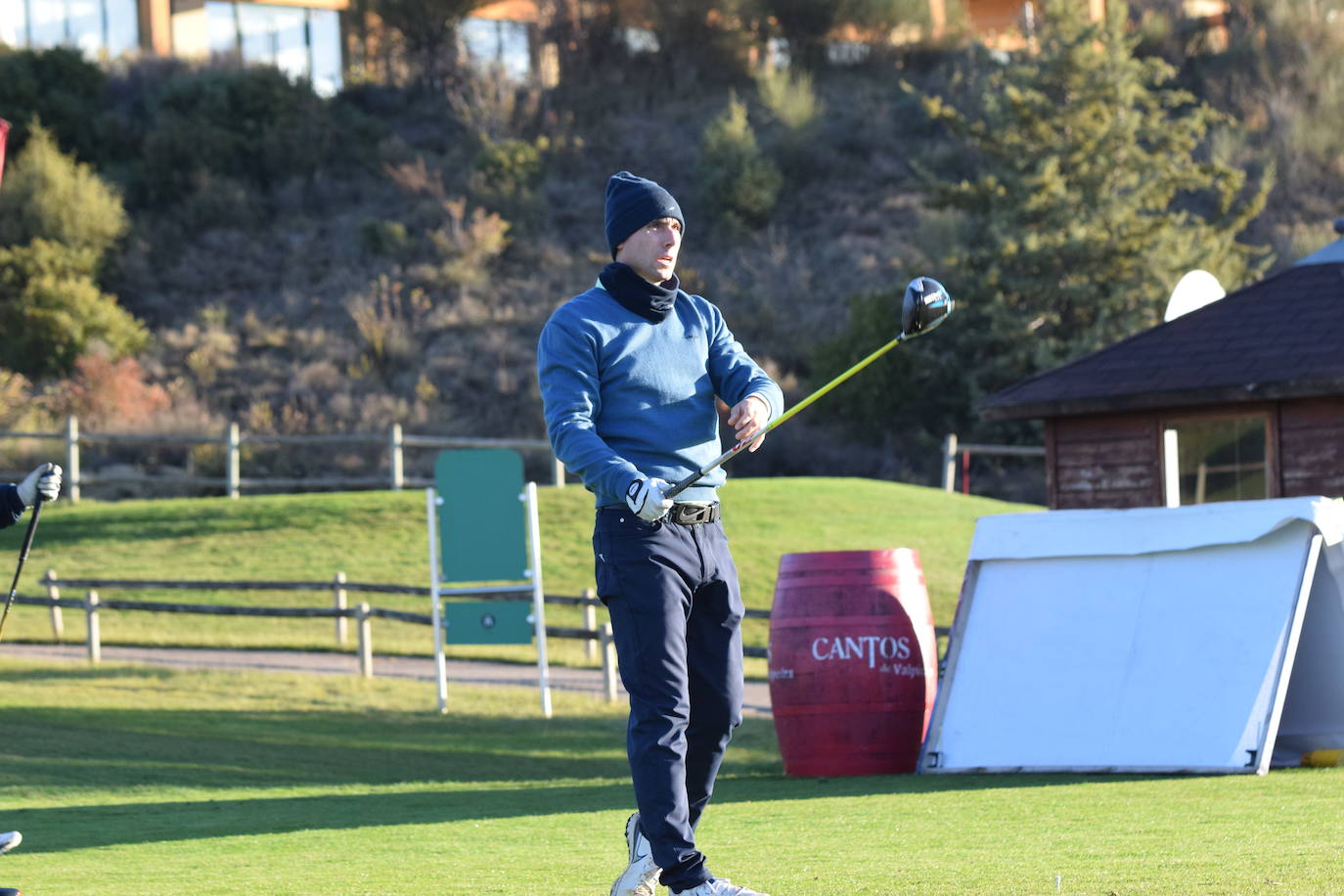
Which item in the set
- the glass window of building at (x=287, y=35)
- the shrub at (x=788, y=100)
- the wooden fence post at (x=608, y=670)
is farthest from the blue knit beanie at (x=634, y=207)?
the glass window of building at (x=287, y=35)

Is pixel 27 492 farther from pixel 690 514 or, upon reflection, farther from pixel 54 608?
pixel 54 608

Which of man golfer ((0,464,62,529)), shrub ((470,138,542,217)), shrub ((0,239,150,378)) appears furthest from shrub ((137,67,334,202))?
man golfer ((0,464,62,529))

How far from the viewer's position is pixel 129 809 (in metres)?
8.85

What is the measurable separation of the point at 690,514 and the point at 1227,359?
11.0 m

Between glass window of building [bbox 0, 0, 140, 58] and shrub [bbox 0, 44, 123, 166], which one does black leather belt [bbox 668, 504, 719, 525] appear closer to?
shrub [bbox 0, 44, 123, 166]

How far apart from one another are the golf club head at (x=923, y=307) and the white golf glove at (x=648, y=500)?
3.41 ft

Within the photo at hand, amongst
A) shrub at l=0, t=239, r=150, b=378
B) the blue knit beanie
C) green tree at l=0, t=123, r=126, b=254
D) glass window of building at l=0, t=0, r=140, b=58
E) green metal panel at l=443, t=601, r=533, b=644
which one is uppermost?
glass window of building at l=0, t=0, r=140, b=58

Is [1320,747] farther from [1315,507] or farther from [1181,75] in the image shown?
[1181,75]

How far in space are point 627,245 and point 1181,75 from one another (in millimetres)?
50591

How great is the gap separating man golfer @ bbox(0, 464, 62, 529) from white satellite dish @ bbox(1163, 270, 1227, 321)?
491 inches

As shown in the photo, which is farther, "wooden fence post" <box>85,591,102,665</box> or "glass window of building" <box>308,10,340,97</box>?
"glass window of building" <box>308,10,340,97</box>

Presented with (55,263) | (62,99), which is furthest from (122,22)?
(55,263)

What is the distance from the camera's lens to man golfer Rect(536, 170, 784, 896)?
4.87m

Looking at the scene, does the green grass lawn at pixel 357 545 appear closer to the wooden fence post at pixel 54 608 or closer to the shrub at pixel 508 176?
the wooden fence post at pixel 54 608
